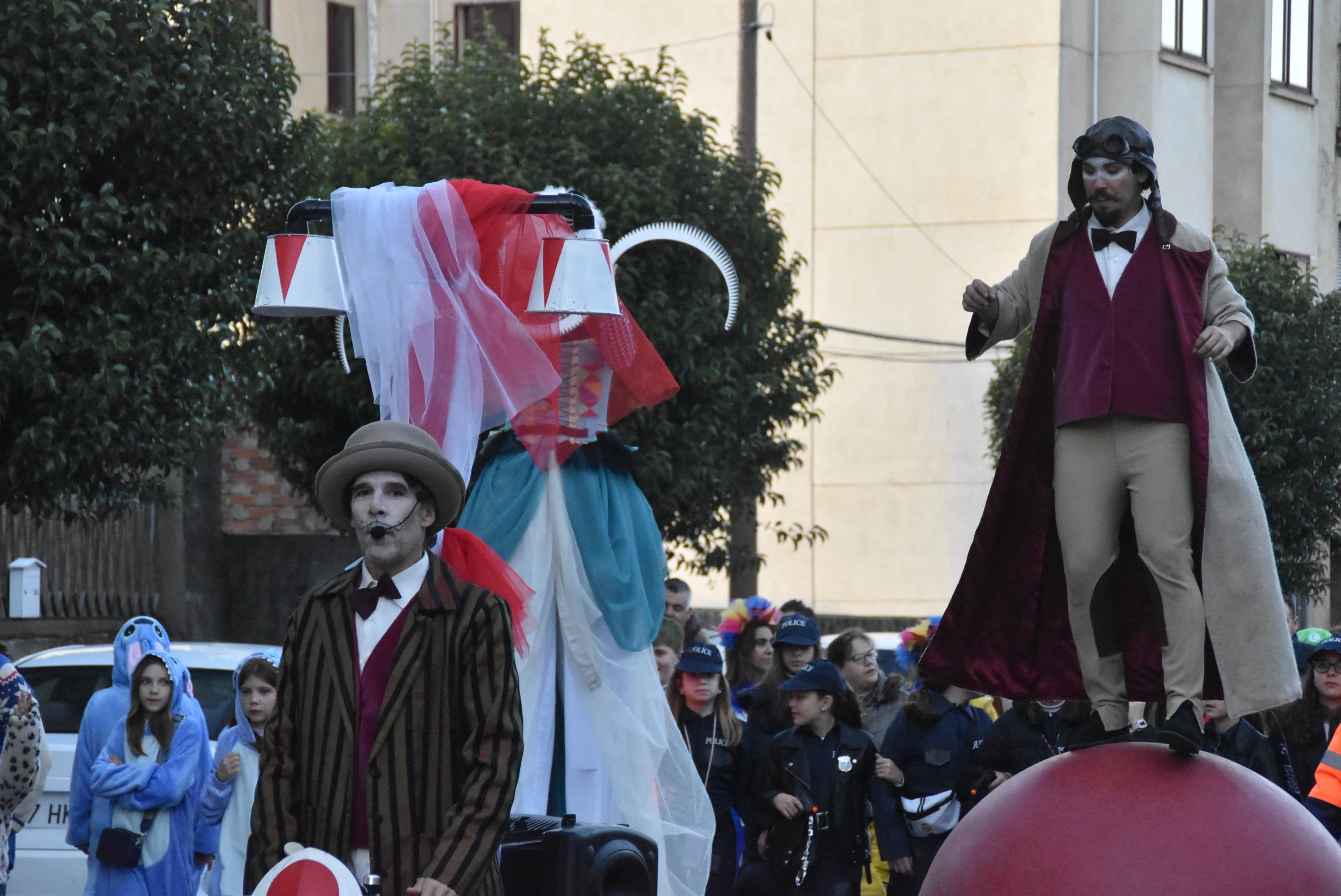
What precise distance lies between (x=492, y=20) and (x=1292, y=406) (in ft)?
41.7

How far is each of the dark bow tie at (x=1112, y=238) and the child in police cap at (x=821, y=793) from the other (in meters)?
3.67

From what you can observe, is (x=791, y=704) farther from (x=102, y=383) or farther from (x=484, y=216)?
(x=102, y=383)

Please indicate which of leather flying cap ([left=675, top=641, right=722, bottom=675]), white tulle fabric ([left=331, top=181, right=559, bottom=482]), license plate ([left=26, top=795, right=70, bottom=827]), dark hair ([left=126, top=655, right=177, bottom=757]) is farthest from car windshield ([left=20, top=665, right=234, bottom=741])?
white tulle fabric ([left=331, top=181, right=559, bottom=482])

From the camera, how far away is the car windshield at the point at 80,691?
10.3 metres

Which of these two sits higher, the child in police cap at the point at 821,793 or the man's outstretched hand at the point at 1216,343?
the man's outstretched hand at the point at 1216,343

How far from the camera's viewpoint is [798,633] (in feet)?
31.6

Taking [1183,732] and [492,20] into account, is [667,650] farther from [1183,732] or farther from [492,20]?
[492,20]

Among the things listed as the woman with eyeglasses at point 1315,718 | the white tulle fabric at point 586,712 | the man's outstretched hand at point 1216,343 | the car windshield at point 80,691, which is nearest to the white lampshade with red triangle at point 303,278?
the white tulle fabric at point 586,712

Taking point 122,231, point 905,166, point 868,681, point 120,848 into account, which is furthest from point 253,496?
point 120,848

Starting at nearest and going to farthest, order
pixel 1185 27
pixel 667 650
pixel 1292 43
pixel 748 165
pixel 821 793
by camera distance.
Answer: pixel 821 793 → pixel 667 650 → pixel 748 165 → pixel 1185 27 → pixel 1292 43

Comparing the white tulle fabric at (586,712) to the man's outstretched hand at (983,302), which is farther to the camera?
the white tulle fabric at (586,712)

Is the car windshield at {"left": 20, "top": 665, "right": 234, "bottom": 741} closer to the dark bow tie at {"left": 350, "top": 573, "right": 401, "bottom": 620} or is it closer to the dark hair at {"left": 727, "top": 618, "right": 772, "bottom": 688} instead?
the dark hair at {"left": 727, "top": 618, "right": 772, "bottom": 688}

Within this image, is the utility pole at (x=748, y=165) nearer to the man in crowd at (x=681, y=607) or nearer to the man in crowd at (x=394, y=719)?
the man in crowd at (x=681, y=607)

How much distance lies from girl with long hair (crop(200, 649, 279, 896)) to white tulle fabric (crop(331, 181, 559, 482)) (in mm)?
2765
